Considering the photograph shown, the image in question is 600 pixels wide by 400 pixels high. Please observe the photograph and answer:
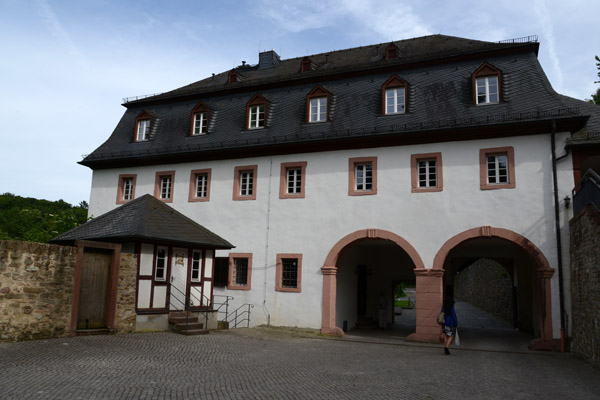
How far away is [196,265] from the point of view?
17406 mm

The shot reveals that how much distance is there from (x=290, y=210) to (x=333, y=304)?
3.67 metres

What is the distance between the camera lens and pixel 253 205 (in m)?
19.9

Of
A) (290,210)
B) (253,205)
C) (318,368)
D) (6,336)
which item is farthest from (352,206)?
(6,336)

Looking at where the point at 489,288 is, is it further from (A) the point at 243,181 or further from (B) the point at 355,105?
(A) the point at 243,181

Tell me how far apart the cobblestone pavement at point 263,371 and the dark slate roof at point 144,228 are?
2.82 meters

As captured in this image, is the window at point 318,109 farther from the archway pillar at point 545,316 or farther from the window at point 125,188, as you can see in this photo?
the archway pillar at point 545,316

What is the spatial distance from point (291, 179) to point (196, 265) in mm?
4835

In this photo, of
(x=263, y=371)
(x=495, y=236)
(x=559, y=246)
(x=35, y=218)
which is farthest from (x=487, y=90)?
(x=35, y=218)

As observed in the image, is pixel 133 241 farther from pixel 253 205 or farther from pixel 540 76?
pixel 540 76

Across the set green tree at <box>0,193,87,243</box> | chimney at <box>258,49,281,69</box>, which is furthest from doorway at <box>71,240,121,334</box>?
chimney at <box>258,49,281,69</box>

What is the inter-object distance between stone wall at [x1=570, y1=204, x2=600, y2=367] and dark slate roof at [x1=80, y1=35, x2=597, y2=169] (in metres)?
4.00

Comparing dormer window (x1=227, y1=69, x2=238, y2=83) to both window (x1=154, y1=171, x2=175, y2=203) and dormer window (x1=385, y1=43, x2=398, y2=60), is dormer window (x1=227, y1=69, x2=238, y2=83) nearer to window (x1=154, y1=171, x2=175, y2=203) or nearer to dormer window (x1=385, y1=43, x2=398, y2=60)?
window (x1=154, y1=171, x2=175, y2=203)

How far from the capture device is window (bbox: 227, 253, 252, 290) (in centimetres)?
1970

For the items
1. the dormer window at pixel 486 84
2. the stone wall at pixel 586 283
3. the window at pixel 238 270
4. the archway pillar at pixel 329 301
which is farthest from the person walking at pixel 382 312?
the dormer window at pixel 486 84
